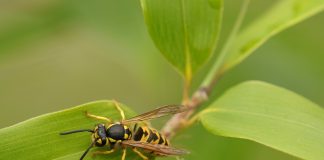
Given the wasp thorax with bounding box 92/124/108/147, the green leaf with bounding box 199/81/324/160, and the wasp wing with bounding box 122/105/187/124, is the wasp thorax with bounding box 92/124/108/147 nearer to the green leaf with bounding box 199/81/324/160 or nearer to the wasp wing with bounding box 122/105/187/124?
the wasp wing with bounding box 122/105/187/124

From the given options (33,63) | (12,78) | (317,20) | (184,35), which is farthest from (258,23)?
(12,78)

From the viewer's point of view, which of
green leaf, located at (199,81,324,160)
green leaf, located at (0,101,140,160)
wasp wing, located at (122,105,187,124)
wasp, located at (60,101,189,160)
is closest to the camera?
green leaf, located at (0,101,140,160)

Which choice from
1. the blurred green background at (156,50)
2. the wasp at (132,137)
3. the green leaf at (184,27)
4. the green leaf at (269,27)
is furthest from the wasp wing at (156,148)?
the blurred green background at (156,50)

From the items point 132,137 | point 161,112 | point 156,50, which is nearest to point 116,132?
point 132,137

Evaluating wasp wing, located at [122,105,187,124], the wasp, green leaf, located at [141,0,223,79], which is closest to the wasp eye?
the wasp

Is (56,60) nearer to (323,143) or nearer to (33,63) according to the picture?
→ (33,63)

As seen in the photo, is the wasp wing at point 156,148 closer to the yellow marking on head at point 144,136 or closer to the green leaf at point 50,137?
the yellow marking on head at point 144,136
